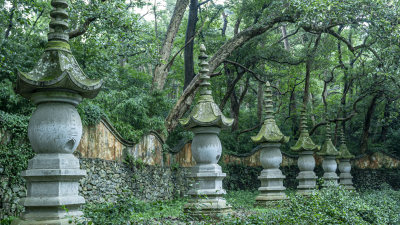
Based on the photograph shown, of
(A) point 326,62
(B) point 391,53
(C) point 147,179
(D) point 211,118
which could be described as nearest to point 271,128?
(D) point 211,118

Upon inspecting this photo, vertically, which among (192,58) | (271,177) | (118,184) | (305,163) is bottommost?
(118,184)

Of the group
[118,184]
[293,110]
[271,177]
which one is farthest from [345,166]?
[118,184]

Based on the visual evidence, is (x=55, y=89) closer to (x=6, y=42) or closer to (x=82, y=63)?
(x=6, y=42)

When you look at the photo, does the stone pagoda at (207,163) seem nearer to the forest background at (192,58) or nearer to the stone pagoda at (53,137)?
the stone pagoda at (53,137)

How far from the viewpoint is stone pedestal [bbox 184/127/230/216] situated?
6988 mm

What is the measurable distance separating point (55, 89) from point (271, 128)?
6.88 m

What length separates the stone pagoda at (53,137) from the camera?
4.66m

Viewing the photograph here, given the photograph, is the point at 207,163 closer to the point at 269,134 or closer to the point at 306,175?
the point at 269,134

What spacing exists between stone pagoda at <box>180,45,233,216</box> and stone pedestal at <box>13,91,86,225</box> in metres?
2.69

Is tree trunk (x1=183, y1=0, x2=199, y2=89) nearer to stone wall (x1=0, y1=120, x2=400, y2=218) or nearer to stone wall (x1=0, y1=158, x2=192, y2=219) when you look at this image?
stone wall (x1=0, y1=120, x2=400, y2=218)

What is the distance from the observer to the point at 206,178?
717 centimetres

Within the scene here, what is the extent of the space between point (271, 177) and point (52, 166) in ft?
22.1

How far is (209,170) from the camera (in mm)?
7195

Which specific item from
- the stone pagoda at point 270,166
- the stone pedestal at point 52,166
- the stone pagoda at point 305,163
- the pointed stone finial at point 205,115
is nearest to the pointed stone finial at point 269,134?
the stone pagoda at point 270,166
